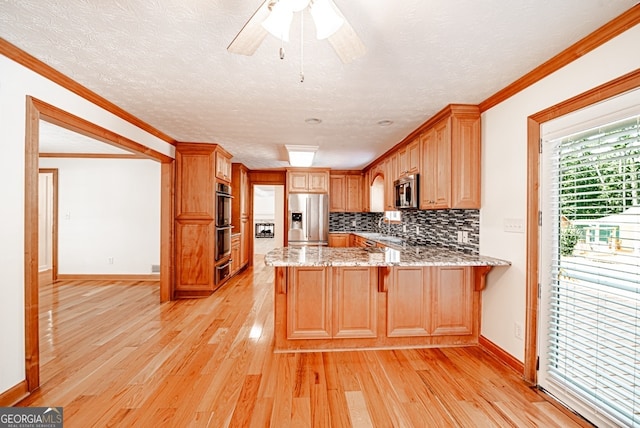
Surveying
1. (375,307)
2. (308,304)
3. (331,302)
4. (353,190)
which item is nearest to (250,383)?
(308,304)

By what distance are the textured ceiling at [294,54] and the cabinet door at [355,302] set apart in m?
1.56

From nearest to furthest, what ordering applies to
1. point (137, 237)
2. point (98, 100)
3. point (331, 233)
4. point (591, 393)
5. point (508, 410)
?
point (591, 393) → point (508, 410) → point (98, 100) → point (137, 237) → point (331, 233)

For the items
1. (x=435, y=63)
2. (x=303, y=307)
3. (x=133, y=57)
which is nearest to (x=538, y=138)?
(x=435, y=63)

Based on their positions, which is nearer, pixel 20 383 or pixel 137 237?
pixel 20 383

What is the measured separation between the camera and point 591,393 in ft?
5.67

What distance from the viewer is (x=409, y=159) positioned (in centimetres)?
379

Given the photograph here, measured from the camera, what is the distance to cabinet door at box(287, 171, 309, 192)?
6090 millimetres

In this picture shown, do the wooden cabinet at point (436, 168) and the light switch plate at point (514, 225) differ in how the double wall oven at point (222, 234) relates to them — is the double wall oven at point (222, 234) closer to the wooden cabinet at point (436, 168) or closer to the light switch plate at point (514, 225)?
the wooden cabinet at point (436, 168)

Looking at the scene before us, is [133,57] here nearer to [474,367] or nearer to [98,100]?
[98,100]

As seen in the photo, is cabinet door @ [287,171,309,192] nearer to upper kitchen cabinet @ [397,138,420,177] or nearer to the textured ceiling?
upper kitchen cabinet @ [397,138,420,177]

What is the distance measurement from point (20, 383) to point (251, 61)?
257 centimetres

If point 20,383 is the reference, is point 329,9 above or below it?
above

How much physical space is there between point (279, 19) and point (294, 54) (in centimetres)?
71

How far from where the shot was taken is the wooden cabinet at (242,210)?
5.96m
